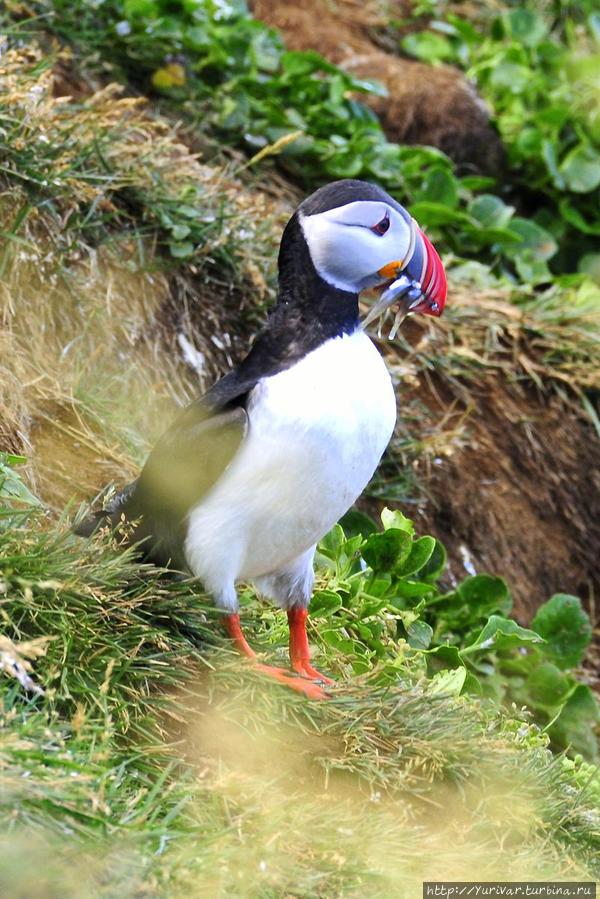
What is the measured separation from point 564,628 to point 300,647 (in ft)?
6.07

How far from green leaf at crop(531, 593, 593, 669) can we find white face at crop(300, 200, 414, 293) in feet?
7.10

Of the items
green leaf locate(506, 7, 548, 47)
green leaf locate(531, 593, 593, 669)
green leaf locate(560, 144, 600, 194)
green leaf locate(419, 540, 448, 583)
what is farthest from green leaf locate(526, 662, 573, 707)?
green leaf locate(506, 7, 548, 47)

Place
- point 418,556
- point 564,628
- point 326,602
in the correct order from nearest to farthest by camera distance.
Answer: point 326,602 < point 418,556 < point 564,628

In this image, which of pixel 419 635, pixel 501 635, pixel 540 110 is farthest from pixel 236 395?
pixel 540 110

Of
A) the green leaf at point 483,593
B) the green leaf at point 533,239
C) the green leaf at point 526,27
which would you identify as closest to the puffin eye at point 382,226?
the green leaf at point 483,593

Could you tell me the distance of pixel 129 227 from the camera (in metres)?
5.63

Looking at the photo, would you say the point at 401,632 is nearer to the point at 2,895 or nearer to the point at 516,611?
the point at 516,611

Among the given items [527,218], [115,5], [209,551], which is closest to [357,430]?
[209,551]

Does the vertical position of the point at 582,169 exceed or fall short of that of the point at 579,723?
it exceeds it

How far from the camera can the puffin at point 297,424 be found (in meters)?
3.60

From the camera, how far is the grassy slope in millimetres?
2867

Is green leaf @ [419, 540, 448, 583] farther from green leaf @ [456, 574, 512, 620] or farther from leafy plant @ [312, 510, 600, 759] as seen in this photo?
green leaf @ [456, 574, 512, 620]

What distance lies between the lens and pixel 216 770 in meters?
3.40

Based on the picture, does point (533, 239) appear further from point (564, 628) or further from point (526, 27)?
point (564, 628)
